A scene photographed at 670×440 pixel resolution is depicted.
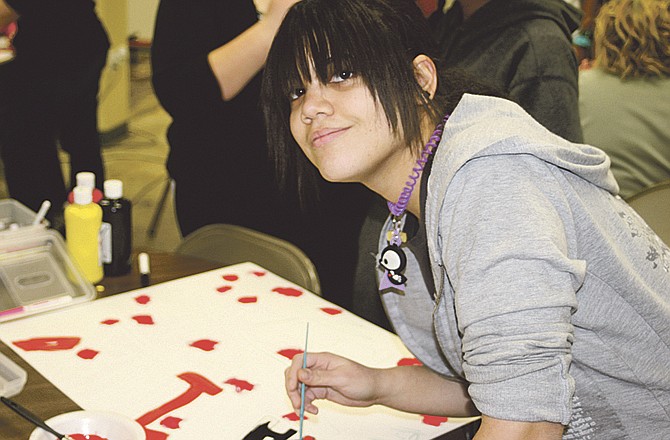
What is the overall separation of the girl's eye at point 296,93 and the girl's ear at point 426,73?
17cm

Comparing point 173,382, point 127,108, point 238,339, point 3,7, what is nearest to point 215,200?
point 238,339

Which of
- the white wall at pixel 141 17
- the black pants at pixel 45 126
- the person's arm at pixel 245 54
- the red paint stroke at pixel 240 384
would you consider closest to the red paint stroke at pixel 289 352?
the red paint stroke at pixel 240 384

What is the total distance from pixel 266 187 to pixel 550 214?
1.13 metres

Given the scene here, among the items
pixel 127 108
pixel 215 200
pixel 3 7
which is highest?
pixel 3 7

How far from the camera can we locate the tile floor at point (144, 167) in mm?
3969

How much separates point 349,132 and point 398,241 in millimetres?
201

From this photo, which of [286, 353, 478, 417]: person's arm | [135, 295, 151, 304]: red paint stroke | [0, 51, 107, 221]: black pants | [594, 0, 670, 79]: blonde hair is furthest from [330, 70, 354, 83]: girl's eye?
[0, 51, 107, 221]: black pants

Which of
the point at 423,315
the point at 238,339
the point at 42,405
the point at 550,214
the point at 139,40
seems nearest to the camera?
the point at 550,214

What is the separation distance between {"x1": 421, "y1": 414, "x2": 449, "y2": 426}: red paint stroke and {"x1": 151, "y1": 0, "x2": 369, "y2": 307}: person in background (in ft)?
2.72

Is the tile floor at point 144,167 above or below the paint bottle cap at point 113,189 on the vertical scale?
below

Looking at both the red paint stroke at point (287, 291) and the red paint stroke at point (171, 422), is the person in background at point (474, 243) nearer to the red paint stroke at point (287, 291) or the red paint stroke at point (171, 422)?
the red paint stroke at point (171, 422)

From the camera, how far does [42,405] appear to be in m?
1.13

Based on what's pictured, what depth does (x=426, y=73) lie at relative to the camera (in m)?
1.15

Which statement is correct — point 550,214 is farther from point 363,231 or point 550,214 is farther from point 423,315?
point 363,231
